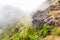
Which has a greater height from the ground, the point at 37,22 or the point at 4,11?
the point at 37,22

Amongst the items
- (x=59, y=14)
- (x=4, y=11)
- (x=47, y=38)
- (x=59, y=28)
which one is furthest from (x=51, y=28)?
(x=4, y=11)

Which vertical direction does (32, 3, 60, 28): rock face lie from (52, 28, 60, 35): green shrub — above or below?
above

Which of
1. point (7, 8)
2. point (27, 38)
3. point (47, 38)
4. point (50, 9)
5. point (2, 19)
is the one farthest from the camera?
point (7, 8)

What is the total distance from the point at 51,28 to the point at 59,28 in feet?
2.00

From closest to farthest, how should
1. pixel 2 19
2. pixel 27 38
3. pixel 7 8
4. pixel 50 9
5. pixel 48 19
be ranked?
1. pixel 27 38
2. pixel 48 19
3. pixel 50 9
4. pixel 2 19
5. pixel 7 8

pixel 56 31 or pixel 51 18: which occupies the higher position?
pixel 51 18

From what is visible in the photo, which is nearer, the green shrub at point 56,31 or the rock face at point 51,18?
the green shrub at point 56,31

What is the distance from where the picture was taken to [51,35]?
13.4 metres

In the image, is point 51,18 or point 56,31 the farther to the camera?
point 51,18

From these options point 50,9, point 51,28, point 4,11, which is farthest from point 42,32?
point 4,11

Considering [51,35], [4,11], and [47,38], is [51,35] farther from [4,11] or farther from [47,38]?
[4,11]

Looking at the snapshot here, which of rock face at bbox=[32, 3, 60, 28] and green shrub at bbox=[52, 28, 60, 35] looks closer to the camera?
green shrub at bbox=[52, 28, 60, 35]

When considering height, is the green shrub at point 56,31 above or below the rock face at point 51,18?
below

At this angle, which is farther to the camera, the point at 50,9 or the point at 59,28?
the point at 50,9
